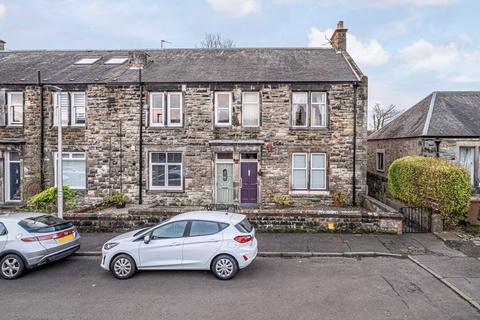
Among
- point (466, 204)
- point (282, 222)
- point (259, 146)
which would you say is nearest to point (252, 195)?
point (259, 146)

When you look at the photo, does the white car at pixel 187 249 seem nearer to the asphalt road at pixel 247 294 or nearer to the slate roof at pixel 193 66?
the asphalt road at pixel 247 294

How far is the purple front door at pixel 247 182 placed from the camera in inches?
647

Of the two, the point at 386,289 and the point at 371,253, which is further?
the point at 371,253

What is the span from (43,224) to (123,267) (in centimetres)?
256

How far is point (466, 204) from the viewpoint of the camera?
11.7 meters

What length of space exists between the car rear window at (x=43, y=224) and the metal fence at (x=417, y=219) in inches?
437

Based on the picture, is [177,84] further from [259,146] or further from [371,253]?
[371,253]

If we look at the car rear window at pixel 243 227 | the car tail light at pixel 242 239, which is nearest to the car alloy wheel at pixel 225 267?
the car tail light at pixel 242 239

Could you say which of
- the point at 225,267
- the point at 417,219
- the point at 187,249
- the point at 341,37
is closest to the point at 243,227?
the point at 225,267

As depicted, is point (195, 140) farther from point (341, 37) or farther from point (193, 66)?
point (341, 37)

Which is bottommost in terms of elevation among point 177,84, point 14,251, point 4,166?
point 14,251

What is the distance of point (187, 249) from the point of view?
788cm

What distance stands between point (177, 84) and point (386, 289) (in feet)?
42.8

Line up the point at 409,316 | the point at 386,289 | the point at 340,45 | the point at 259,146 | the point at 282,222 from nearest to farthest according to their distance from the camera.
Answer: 1. the point at 409,316
2. the point at 386,289
3. the point at 282,222
4. the point at 259,146
5. the point at 340,45
